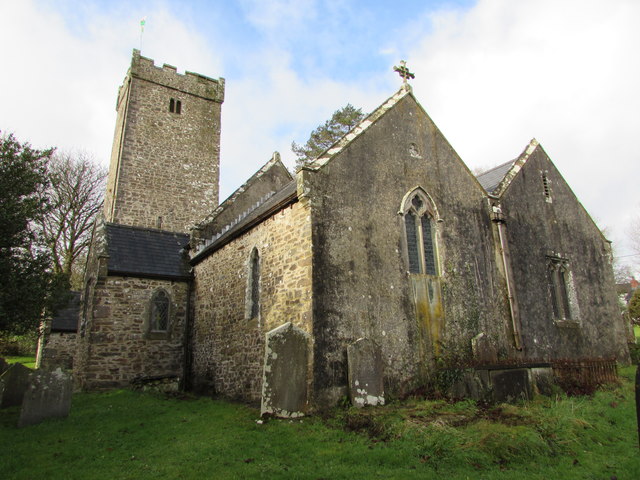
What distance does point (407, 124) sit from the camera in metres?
13.8

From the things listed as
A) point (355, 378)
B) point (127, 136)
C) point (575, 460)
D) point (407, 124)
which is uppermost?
point (127, 136)

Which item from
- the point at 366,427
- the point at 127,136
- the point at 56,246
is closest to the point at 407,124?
the point at 366,427

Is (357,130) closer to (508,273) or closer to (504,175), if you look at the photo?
(508,273)

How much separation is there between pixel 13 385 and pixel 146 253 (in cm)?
654

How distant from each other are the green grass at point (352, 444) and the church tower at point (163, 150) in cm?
1547

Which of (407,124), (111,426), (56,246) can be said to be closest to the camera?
(111,426)

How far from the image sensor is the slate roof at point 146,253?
16094 millimetres

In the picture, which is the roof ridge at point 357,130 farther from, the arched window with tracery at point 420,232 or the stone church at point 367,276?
the arched window with tracery at point 420,232

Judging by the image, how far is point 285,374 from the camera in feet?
30.2

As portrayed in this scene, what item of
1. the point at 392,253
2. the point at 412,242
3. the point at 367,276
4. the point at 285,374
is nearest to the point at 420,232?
the point at 412,242

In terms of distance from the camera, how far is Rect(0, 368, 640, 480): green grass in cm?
643

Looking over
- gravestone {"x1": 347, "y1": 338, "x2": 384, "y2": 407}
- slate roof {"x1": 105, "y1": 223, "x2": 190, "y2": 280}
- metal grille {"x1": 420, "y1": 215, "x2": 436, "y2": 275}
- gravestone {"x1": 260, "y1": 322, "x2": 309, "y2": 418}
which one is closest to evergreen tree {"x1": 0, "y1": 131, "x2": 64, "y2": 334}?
slate roof {"x1": 105, "y1": 223, "x2": 190, "y2": 280}

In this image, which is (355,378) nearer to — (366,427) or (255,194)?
(366,427)

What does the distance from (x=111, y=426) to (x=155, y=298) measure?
23.1ft
